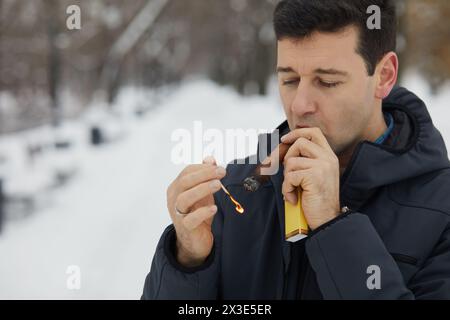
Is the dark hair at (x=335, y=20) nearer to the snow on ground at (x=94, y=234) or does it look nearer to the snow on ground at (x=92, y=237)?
the snow on ground at (x=94, y=234)

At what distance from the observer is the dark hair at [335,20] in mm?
1937

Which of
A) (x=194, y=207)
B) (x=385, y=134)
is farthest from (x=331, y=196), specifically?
(x=385, y=134)

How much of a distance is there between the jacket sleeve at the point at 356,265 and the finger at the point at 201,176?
14.4 inches

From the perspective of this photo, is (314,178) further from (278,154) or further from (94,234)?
(94,234)

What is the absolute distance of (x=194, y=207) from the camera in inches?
71.1

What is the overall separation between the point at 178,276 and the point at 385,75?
45.1 inches

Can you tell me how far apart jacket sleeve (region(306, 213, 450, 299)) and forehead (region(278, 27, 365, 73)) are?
58 centimetres

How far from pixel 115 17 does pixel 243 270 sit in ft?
88.3

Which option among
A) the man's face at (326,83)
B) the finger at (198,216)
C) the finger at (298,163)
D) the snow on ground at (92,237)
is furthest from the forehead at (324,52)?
the snow on ground at (92,237)

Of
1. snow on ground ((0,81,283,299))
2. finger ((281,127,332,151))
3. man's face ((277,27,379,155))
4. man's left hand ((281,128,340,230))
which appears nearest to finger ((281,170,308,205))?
man's left hand ((281,128,340,230))

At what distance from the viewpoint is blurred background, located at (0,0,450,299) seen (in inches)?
223

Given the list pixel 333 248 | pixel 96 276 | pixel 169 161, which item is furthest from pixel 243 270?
pixel 169 161

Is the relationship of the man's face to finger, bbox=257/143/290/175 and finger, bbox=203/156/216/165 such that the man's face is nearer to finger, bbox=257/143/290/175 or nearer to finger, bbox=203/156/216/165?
finger, bbox=257/143/290/175
